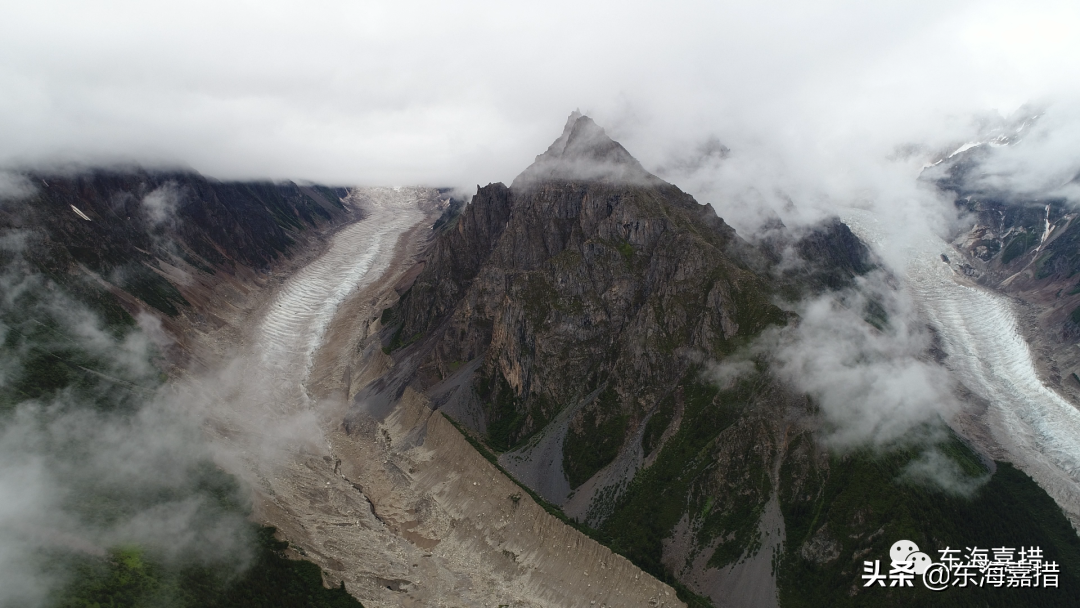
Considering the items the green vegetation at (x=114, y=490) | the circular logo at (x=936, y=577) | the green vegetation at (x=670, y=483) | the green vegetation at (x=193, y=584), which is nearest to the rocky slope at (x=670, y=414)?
the green vegetation at (x=670, y=483)

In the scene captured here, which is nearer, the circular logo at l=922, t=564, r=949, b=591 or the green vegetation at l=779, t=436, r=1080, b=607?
the circular logo at l=922, t=564, r=949, b=591

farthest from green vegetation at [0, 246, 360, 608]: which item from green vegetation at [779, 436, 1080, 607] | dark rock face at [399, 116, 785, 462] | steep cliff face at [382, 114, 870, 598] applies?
green vegetation at [779, 436, 1080, 607]

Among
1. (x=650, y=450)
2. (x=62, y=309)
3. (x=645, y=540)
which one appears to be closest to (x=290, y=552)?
(x=645, y=540)

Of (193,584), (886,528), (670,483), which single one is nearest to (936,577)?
(886,528)

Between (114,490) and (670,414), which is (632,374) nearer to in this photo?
(670,414)

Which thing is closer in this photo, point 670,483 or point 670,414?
point 670,483

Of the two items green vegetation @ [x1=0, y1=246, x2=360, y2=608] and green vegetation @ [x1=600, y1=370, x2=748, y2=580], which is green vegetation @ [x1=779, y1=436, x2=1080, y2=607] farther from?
→ green vegetation @ [x1=0, y1=246, x2=360, y2=608]

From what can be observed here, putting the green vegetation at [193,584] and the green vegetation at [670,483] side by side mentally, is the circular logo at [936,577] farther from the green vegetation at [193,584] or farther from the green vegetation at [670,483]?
the green vegetation at [193,584]

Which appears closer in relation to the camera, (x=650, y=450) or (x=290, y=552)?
(x=290, y=552)

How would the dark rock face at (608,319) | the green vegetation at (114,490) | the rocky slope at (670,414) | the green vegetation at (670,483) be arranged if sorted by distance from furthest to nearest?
the dark rock face at (608,319) → the green vegetation at (670,483) → the rocky slope at (670,414) → the green vegetation at (114,490)

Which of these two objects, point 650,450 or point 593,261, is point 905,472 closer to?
point 650,450

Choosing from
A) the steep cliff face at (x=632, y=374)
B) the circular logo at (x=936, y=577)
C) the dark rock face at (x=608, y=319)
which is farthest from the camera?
the dark rock face at (x=608, y=319)
